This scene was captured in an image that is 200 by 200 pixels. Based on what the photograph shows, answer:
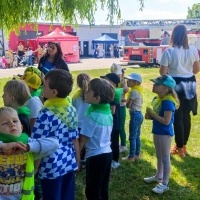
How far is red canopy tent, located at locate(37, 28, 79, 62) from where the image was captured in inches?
1013

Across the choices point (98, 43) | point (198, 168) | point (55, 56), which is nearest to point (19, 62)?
point (98, 43)

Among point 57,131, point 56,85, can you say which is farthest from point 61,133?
point 56,85

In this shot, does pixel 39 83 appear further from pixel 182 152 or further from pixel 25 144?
pixel 182 152

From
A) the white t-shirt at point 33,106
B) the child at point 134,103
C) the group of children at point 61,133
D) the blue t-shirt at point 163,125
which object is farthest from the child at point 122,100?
the white t-shirt at point 33,106

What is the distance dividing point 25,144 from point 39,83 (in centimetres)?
181

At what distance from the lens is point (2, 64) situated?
76.7 feet

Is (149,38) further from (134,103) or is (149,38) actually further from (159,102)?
(159,102)

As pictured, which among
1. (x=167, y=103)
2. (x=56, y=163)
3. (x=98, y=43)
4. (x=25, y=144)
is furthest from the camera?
(x=98, y=43)

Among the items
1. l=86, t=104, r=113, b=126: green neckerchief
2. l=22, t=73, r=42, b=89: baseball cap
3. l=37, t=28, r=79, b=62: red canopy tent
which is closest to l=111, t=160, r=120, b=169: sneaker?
l=22, t=73, r=42, b=89: baseball cap

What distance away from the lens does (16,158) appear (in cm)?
230

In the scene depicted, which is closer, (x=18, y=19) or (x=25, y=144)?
(x=25, y=144)

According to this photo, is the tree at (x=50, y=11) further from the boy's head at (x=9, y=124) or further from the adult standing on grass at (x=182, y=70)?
the boy's head at (x=9, y=124)

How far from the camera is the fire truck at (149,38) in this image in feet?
74.4

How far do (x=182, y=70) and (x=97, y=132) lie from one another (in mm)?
2433
